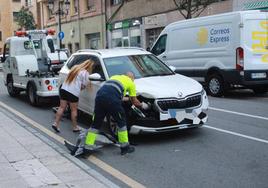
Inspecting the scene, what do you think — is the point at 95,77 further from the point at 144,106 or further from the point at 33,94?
the point at 33,94

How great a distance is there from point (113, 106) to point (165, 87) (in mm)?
1338

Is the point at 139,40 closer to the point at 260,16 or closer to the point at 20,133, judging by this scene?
the point at 260,16

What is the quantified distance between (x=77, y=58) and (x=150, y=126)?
363cm

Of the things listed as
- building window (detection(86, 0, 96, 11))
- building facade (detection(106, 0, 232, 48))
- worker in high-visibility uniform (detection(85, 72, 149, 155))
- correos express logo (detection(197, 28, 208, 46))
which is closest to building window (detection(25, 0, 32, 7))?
building window (detection(86, 0, 96, 11))

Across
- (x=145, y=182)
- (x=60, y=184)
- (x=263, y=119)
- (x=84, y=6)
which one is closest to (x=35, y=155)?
(x=60, y=184)

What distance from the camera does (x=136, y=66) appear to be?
917cm

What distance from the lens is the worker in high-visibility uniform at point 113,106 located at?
23.2 feet

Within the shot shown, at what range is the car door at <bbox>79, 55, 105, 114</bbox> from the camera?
9.15 m

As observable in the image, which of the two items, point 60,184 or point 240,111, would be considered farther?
point 240,111

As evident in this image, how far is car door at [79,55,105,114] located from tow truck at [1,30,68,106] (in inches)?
128

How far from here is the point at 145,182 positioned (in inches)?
229

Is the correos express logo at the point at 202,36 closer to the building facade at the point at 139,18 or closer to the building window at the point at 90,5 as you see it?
the building facade at the point at 139,18

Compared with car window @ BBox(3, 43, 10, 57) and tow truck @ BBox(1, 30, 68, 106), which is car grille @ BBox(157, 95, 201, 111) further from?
car window @ BBox(3, 43, 10, 57)

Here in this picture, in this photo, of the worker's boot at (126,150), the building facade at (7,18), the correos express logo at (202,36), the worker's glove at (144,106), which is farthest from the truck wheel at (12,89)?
the building facade at (7,18)
